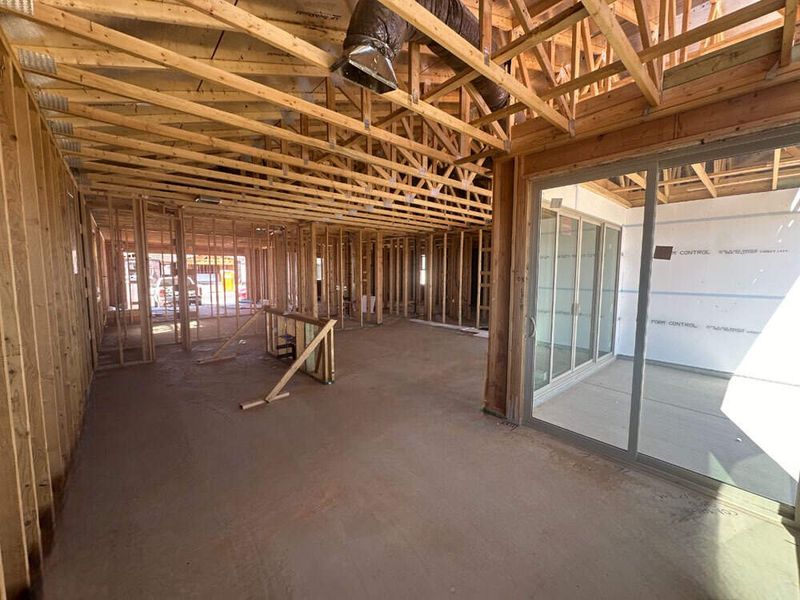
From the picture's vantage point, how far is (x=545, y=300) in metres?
3.91

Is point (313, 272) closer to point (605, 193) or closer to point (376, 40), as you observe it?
point (605, 193)

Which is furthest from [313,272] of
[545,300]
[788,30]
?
[788,30]

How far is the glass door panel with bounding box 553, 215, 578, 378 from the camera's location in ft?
13.4

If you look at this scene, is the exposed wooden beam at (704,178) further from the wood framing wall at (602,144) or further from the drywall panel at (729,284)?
the wood framing wall at (602,144)

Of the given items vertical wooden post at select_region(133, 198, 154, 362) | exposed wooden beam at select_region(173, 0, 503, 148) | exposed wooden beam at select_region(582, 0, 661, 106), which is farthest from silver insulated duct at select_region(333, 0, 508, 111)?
vertical wooden post at select_region(133, 198, 154, 362)

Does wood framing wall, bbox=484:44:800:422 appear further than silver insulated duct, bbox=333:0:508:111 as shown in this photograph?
Yes

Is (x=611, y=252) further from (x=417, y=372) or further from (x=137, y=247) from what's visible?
(x=137, y=247)

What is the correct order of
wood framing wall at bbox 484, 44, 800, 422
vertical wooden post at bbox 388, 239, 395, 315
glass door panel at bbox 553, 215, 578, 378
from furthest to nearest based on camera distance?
vertical wooden post at bbox 388, 239, 395, 315
glass door panel at bbox 553, 215, 578, 378
wood framing wall at bbox 484, 44, 800, 422

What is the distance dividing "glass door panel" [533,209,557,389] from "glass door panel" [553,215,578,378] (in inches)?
5.7

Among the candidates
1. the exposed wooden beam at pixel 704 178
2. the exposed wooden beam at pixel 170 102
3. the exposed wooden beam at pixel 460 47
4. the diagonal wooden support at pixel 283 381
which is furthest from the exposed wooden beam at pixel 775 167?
the diagonal wooden support at pixel 283 381

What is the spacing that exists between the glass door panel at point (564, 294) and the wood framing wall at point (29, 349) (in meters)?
4.55

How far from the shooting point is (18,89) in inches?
77.6

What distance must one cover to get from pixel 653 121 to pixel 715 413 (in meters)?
3.20

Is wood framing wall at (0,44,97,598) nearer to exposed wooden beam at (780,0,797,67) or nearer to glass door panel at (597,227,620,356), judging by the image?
exposed wooden beam at (780,0,797,67)
